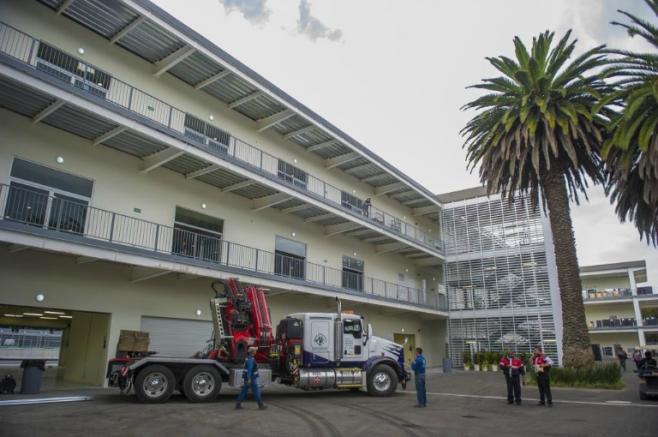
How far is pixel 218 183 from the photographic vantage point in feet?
66.5

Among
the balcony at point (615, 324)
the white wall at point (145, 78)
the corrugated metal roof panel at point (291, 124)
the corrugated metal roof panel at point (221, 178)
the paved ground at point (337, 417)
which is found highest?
the corrugated metal roof panel at point (291, 124)

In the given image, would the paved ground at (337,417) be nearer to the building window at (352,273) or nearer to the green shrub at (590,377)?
the green shrub at (590,377)

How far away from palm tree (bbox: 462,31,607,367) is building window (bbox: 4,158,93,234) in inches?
719

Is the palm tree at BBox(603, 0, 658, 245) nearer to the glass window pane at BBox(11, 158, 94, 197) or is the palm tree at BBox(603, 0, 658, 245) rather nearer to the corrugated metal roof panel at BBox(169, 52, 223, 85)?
the corrugated metal roof panel at BBox(169, 52, 223, 85)

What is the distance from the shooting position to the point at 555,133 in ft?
70.4

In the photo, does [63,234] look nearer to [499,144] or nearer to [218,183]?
[218,183]

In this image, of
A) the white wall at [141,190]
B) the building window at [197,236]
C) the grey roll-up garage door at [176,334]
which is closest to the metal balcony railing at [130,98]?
the white wall at [141,190]

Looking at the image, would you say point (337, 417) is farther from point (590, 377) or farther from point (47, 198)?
point (590, 377)

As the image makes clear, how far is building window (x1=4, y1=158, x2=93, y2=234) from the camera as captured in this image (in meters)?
14.0

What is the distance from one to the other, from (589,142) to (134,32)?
2048 centimetres

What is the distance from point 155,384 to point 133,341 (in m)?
3.53

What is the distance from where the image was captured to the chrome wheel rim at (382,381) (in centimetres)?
1578

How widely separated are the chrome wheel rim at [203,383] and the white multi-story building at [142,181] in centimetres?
442

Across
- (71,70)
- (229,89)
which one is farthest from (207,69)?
(71,70)
